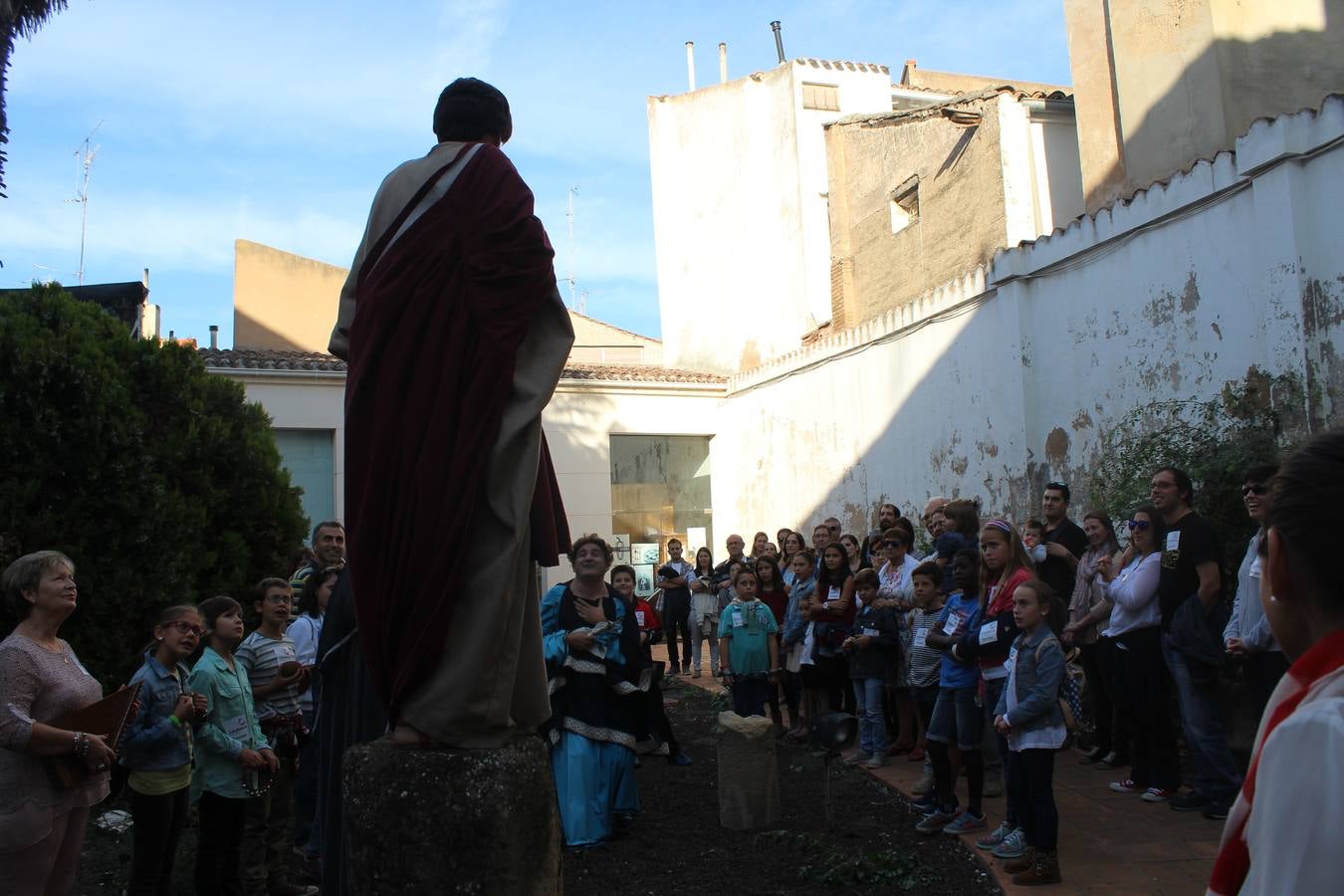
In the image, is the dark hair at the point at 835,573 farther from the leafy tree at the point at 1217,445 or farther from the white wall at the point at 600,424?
the white wall at the point at 600,424

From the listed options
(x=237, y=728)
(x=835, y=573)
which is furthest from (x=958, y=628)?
(x=237, y=728)

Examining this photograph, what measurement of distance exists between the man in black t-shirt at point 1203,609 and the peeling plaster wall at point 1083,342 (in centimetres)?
297

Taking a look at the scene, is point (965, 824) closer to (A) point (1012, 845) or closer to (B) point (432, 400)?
(A) point (1012, 845)

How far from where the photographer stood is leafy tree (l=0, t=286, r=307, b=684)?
23.2 feet

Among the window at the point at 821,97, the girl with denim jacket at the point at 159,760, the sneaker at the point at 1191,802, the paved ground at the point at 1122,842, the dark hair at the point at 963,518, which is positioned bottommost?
the paved ground at the point at 1122,842

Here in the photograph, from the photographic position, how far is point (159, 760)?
16.0ft

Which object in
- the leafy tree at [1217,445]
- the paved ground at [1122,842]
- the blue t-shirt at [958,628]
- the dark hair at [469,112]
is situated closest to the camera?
the dark hair at [469,112]

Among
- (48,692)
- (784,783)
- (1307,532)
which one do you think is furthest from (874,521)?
(1307,532)

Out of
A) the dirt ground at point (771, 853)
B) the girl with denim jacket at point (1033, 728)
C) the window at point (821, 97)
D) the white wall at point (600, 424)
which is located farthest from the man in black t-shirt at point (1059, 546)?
the window at point (821, 97)

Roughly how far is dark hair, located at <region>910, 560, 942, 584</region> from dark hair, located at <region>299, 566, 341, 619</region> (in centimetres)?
392

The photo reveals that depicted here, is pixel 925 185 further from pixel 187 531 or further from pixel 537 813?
pixel 537 813

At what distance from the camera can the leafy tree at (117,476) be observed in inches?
279

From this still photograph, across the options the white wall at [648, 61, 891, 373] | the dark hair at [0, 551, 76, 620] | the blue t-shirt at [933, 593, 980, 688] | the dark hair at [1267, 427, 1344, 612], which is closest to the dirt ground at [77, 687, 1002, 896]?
the blue t-shirt at [933, 593, 980, 688]

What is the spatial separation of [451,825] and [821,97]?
81.6 ft
